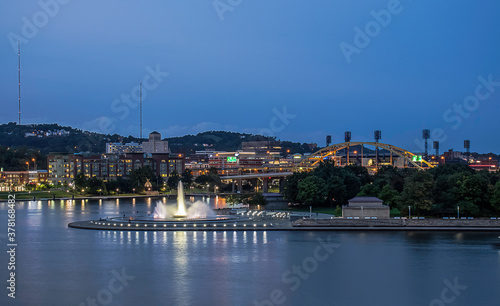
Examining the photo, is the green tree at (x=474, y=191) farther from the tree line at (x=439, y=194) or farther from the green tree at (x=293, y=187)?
the green tree at (x=293, y=187)

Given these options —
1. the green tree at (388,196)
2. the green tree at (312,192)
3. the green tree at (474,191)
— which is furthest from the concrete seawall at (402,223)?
the green tree at (312,192)

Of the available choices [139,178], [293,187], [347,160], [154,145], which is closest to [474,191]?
[293,187]

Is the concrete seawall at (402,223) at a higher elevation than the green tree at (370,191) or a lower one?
lower

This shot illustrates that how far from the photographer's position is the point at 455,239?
38.2 m

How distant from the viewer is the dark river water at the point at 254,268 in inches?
941

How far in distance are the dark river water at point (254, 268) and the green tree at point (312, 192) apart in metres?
17.7

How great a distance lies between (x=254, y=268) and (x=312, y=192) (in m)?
30.6

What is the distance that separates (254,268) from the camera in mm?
28609

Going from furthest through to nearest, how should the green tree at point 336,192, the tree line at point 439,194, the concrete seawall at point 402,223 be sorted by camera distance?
the green tree at point 336,192, the tree line at point 439,194, the concrete seawall at point 402,223

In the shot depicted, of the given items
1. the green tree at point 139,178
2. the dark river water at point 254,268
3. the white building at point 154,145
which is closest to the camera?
the dark river water at point 254,268

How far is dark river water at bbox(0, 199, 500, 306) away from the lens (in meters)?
23.9

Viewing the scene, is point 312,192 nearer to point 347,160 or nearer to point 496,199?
point 496,199

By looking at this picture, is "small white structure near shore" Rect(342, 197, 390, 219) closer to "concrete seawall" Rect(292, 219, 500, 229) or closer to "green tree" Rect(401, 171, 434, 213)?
"concrete seawall" Rect(292, 219, 500, 229)

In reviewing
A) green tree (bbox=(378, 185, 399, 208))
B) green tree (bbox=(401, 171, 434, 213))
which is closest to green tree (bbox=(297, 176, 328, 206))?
green tree (bbox=(378, 185, 399, 208))
